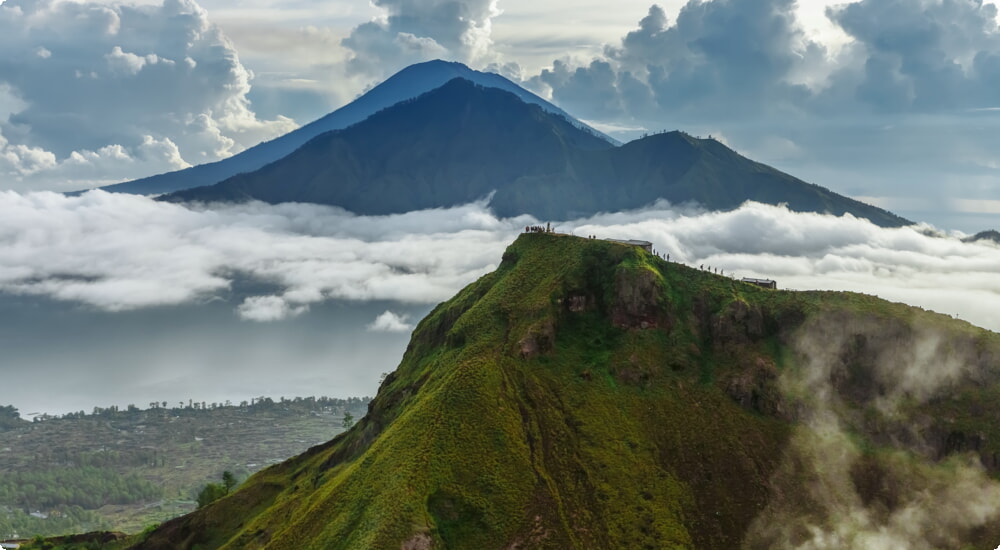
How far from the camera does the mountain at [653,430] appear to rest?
114375 mm

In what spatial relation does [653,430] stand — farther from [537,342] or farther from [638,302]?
[638,302]

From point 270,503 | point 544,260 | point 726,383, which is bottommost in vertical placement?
point 270,503

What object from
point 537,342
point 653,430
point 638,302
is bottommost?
point 653,430

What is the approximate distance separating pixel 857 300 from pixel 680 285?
105 feet

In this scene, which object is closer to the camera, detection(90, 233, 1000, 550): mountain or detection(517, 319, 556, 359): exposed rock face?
detection(90, 233, 1000, 550): mountain

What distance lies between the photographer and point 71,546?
179875 mm

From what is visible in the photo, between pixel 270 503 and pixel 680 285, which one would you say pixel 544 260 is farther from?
pixel 270 503

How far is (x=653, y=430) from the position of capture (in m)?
130

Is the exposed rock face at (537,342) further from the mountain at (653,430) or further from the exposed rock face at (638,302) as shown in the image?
the exposed rock face at (638,302)

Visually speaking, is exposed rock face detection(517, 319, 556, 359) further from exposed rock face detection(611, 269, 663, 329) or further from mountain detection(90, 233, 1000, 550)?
exposed rock face detection(611, 269, 663, 329)

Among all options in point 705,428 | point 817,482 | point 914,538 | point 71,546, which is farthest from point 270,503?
point 914,538

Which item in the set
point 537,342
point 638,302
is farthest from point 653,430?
point 638,302

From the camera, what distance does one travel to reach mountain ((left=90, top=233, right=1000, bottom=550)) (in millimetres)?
114375

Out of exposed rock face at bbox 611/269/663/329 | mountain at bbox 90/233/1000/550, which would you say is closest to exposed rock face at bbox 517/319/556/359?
mountain at bbox 90/233/1000/550
